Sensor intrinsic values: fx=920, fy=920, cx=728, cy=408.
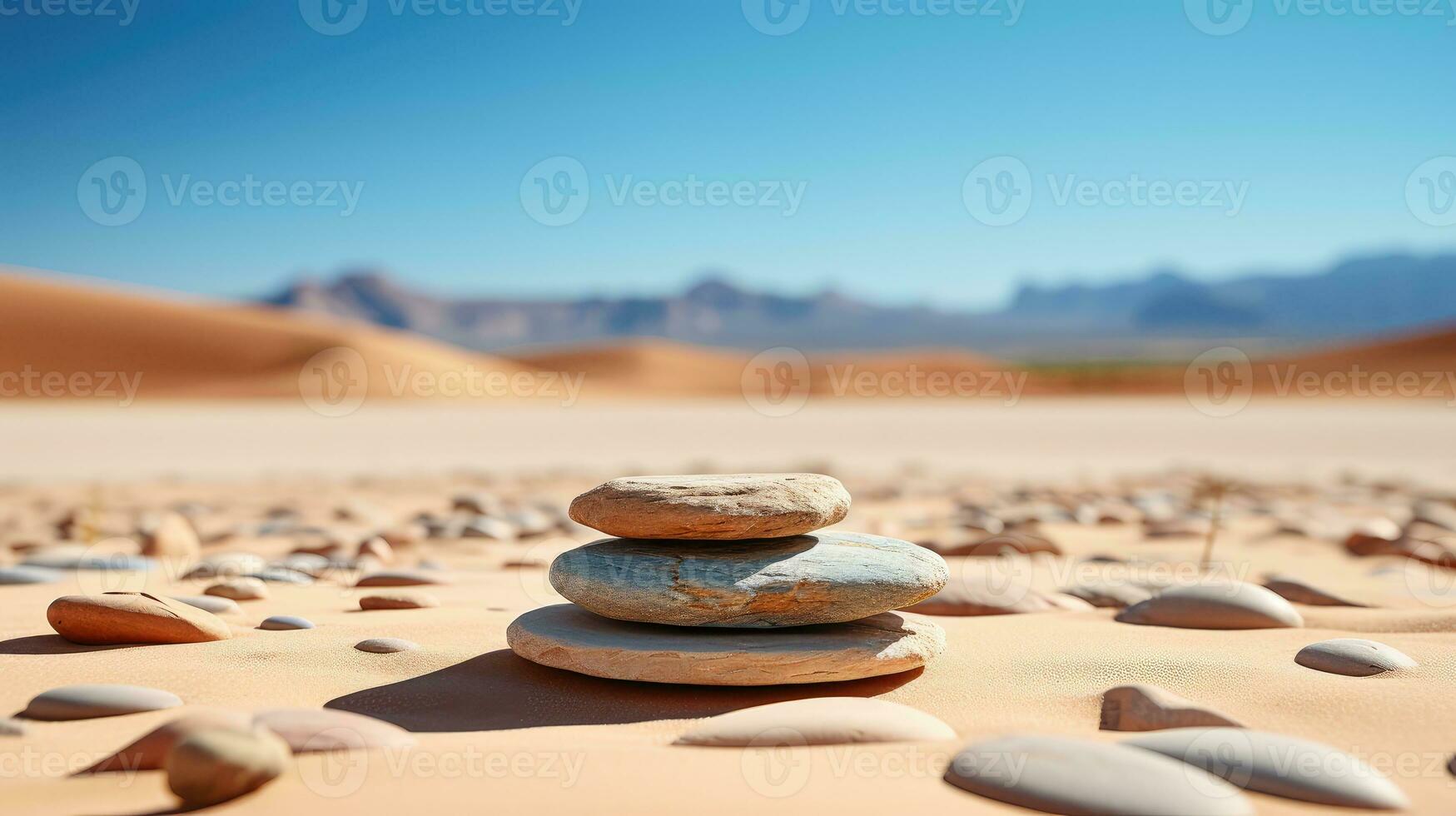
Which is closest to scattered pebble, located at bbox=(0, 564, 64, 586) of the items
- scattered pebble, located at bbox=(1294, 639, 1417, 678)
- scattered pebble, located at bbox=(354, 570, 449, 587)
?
scattered pebble, located at bbox=(354, 570, 449, 587)

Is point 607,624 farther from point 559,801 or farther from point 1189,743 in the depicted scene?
point 1189,743

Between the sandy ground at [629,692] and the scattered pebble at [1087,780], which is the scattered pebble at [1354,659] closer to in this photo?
the sandy ground at [629,692]

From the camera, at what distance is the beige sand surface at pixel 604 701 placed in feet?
6.43

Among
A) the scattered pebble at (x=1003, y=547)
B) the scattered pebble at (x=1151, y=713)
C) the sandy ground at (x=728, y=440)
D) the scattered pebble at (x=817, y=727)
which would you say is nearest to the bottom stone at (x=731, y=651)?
the scattered pebble at (x=817, y=727)

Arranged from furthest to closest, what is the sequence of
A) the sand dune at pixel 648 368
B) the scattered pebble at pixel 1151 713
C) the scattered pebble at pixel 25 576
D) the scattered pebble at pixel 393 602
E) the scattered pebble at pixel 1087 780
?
the sand dune at pixel 648 368 → the scattered pebble at pixel 25 576 → the scattered pebble at pixel 393 602 → the scattered pebble at pixel 1151 713 → the scattered pebble at pixel 1087 780

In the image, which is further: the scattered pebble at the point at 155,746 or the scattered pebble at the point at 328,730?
the scattered pebble at the point at 328,730

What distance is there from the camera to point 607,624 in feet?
9.84

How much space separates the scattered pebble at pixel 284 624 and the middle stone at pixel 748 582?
103cm

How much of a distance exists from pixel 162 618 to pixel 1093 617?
341 cm

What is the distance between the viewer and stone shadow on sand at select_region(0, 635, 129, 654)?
2961 millimetres

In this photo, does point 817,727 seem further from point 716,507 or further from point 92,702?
point 92,702

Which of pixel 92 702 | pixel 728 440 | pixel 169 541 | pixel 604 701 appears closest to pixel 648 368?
pixel 728 440

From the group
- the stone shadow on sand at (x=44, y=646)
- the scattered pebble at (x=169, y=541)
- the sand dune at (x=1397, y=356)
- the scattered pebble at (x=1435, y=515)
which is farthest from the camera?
the sand dune at (x=1397, y=356)

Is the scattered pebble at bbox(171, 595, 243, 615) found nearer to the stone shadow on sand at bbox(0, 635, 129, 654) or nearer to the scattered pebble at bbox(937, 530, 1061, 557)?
the stone shadow on sand at bbox(0, 635, 129, 654)
